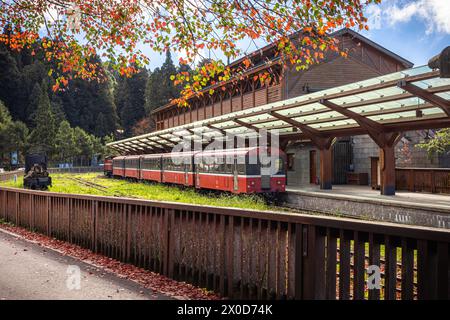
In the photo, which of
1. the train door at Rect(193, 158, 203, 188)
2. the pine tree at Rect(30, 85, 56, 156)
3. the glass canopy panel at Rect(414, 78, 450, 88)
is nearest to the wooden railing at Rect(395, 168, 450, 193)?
the glass canopy panel at Rect(414, 78, 450, 88)

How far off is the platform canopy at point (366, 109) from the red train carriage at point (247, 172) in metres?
1.94

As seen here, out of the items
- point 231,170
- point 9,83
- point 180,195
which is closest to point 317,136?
point 231,170

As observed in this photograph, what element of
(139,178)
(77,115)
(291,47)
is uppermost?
(77,115)

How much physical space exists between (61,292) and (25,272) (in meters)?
1.45

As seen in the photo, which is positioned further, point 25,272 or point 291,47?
point 291,47

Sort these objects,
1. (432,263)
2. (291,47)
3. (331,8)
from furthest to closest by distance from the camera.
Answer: (291,47) < (331,8) < (432,263)

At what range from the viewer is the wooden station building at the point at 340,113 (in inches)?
523

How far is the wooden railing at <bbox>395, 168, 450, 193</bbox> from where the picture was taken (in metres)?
18.9

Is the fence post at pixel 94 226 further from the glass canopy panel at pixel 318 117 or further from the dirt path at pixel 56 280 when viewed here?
the glass canopy panel at pixel 318 117

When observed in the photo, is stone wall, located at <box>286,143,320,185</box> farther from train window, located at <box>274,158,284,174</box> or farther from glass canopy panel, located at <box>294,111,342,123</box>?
glass canopy panel, located at <box>294,111,342,123</box>

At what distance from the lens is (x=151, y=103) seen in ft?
275

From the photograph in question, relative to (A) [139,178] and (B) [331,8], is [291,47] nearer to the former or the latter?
(B) [331,8]

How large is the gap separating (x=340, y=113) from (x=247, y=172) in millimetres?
5168
